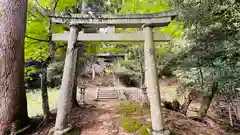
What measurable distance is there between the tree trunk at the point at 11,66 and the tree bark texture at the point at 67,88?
1.26 meters

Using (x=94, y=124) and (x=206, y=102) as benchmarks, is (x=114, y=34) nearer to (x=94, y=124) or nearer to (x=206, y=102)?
(x=94, y=124)

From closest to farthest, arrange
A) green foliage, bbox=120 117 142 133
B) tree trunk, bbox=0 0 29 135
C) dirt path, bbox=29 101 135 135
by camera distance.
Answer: tree trunk, bbox=0 0 29 135
dirt path, bbox=29 101 135 135
green foliage, bbox=120 117 142 133

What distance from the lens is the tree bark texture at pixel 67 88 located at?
154 inches

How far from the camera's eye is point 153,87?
398 cm

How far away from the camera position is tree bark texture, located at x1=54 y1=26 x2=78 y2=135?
3.91 meters

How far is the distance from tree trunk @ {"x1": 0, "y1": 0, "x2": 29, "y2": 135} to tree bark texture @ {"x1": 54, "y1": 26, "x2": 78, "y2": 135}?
4.14 ft

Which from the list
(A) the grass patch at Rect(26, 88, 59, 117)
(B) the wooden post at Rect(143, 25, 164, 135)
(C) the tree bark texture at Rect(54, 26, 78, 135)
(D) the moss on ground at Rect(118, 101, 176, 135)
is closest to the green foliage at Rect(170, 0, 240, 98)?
(B) the wooden post at Rect(143, 25, 164, 135)

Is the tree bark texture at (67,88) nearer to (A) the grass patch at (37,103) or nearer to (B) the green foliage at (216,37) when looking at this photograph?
(B) the green foliage at (216,37)

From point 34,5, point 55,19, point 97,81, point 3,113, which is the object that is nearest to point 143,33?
point 55,19

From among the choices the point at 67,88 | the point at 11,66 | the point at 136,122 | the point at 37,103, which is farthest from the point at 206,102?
the point at 37,103

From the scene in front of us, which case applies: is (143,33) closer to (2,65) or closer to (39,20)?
(39,20)

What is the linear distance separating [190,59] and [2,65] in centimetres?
654

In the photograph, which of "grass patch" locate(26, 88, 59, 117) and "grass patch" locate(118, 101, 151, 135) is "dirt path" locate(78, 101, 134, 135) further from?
"grass patch" locate(26, 88, 59, 117)

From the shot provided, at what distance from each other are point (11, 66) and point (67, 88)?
1652mm
